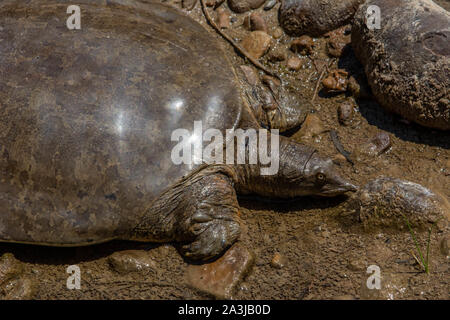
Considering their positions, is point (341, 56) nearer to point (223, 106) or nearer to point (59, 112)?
point (223, 106)

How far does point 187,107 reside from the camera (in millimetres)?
3344

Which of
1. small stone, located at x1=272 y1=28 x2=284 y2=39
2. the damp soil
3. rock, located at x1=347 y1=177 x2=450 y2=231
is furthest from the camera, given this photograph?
small stone, located at x1=272 y1=28 x2=284 y2=39

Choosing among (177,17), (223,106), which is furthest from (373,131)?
(177,17)

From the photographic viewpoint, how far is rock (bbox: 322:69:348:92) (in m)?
4.26

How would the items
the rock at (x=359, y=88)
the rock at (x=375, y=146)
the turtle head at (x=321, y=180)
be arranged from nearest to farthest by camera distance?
the turtle head at (x=321, y=180) < the rock at (x=375, y=146) < the rock at (x=359, y=88)

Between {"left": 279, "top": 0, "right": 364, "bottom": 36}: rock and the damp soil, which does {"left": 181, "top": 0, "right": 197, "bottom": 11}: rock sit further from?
the damp soil

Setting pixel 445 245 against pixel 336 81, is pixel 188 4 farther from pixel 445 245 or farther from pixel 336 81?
pixel 445 245

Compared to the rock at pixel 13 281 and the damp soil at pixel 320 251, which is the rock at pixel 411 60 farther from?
the rock at pixel 13 281

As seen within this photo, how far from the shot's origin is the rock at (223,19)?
4828 millimetres

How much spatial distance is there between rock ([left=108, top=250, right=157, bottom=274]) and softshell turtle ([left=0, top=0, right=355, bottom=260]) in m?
0.14

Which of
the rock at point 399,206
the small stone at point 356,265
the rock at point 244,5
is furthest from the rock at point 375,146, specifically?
the rock at point 244,5

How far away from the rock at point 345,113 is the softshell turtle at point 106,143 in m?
0.75

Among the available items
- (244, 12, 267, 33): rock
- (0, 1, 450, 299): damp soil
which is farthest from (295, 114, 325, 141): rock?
(244, 12, 267, 33): rock

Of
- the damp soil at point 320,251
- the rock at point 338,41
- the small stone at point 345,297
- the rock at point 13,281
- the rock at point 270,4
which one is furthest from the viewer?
the rock at point 270,4
